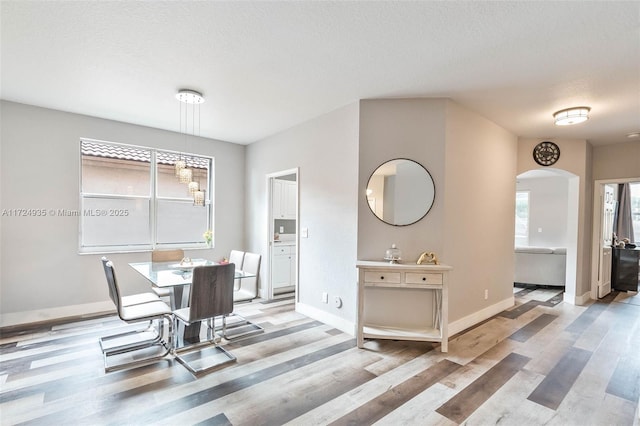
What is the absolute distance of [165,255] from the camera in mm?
4207

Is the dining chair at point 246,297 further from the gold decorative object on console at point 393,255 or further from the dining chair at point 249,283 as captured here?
the gold decorative object on console at point 393,255

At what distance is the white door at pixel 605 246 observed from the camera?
5.38m

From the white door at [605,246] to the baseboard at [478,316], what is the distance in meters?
2.19

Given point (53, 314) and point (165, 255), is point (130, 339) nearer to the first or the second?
point (165, 255)

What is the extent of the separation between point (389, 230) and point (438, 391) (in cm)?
163

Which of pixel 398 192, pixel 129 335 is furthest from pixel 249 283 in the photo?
pixel 398 192

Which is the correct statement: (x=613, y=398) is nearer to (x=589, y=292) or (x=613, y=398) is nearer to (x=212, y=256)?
(x=589, y=292)

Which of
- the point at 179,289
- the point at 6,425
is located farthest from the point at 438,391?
the point at 6,425

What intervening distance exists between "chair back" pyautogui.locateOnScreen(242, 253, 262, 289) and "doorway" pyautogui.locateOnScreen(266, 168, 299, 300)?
4.07ft

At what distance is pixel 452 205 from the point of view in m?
3.53

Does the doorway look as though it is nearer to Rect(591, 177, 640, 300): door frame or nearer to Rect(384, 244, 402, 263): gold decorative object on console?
Rect(384, 244, 402, 263): gold decorative object on console

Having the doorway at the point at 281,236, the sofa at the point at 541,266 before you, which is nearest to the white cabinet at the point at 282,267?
the doorway at the point at 281,236

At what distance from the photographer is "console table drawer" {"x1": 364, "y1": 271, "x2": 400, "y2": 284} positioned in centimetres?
313

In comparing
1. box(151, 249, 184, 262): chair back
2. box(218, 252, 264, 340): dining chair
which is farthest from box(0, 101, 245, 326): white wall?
box(218, 252, 264, 340): dining chair
